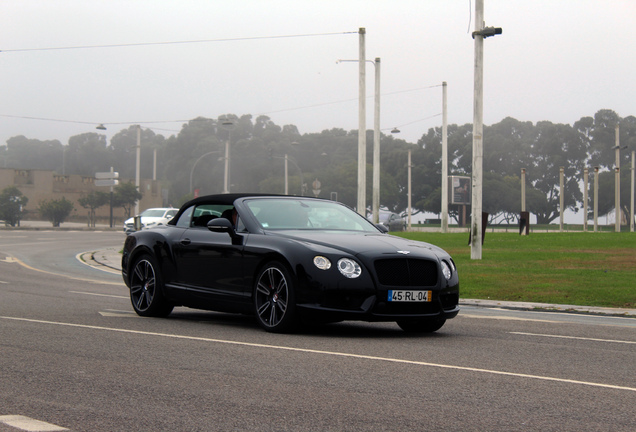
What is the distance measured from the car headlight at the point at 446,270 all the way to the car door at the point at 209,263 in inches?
86.9

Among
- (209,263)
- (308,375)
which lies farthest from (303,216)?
(308,375)

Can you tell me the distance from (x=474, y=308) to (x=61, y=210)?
69.4 m

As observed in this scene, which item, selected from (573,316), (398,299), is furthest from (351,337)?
(573,316)

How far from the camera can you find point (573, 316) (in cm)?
1330

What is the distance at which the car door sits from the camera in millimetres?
10211

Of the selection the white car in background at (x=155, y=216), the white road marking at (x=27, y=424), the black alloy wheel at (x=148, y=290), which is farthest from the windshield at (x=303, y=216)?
the white car in background at (x=155, y=216)

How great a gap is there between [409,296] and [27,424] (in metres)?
4.97

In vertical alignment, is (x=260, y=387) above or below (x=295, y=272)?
below

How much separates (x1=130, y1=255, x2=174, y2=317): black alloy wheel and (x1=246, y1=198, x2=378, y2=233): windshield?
164 centimetres

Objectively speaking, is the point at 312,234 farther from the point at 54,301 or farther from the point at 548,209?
the point at 548,209

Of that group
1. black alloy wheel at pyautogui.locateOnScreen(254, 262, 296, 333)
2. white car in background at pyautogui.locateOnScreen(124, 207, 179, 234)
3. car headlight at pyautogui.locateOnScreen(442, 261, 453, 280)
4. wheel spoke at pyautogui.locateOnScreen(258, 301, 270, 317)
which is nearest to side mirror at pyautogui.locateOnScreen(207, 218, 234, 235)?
black alloy wheel at pyautogui.locateOnScreen(254, 262, 296, 333)

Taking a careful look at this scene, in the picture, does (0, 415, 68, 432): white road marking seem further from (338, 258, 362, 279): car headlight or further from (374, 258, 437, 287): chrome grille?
(374, 258, 437, 287): chrome grille

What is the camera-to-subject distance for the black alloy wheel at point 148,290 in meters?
11.4

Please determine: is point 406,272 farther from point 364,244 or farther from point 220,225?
point 220,225
